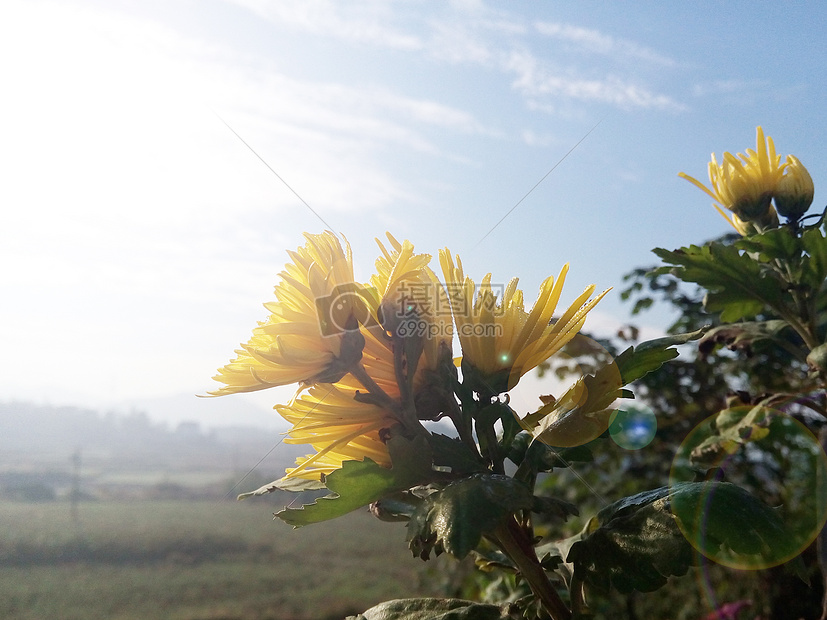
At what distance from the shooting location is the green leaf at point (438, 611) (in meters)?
0.99

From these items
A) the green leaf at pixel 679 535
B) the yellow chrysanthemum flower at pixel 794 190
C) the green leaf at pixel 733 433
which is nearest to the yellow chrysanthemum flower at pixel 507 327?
the green leaf at pixel 679 535

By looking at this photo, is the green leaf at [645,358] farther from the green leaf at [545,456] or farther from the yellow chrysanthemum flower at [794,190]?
the yellow chrysanthemum flower at [794,190]

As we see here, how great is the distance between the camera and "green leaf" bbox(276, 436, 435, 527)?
2.86 ft

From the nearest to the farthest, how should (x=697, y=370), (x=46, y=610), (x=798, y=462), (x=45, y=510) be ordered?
(x=798, y=462), (x=697, y=370), (x=46, y=610), (x=45, y=510)

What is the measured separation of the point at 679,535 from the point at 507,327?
0.38m

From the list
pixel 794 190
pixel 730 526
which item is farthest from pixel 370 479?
pixel 794 190

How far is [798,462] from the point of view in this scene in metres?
3.25

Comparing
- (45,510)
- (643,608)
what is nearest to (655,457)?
(643,608)

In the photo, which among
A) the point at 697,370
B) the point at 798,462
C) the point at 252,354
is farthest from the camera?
the point at 697,370

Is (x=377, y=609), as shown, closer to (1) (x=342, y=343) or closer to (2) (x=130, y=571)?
(1) (x=342, y=343)

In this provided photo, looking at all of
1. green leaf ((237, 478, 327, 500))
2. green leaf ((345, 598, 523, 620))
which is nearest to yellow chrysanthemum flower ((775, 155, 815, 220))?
green leaf ((345, 598, 523, 620))

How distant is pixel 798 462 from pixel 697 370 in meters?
0.66

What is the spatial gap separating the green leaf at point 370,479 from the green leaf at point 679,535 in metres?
0.30

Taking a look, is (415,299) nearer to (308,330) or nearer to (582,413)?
(308,330)
